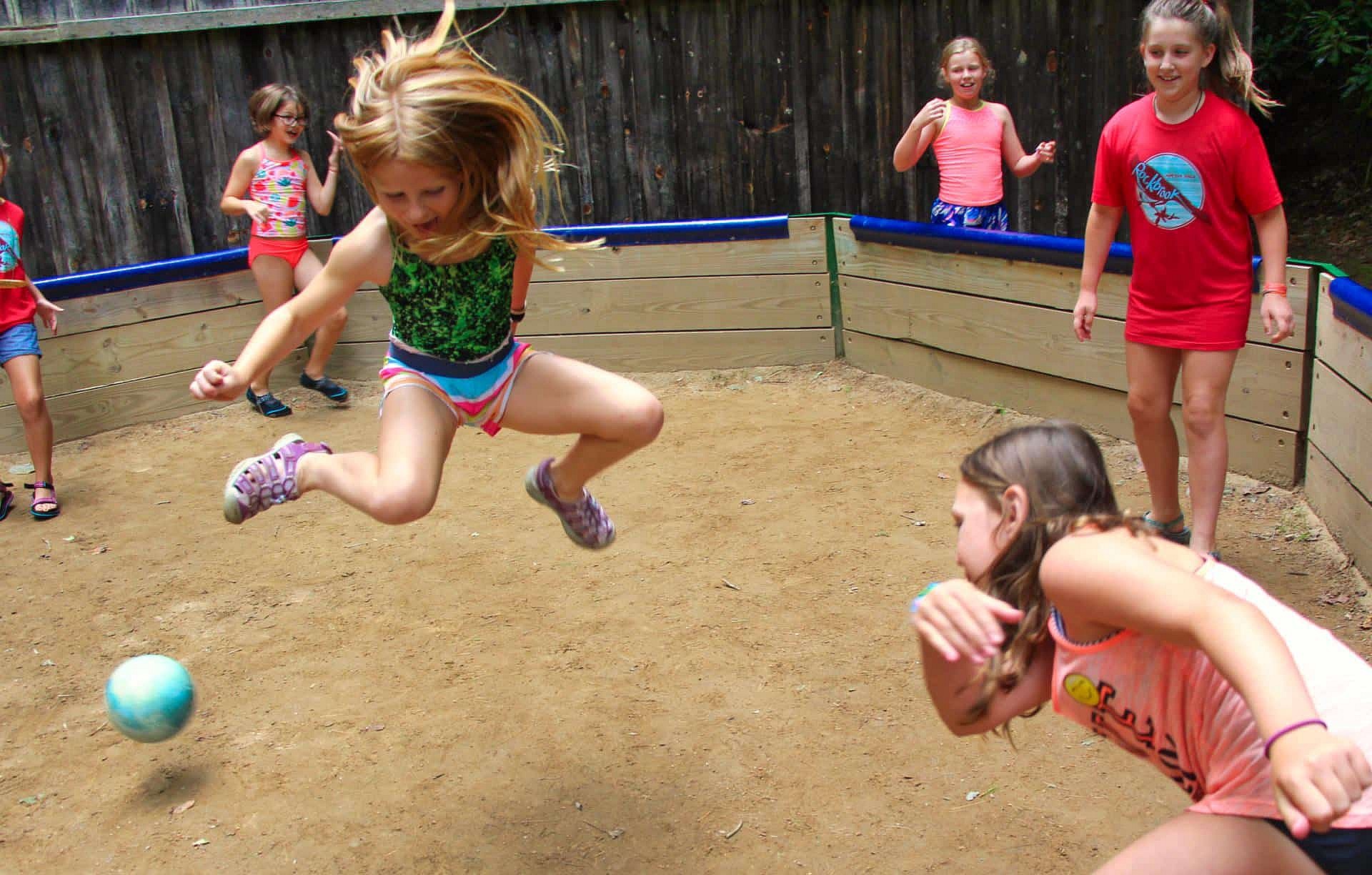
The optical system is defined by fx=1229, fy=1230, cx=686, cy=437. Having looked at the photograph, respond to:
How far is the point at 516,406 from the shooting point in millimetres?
3238

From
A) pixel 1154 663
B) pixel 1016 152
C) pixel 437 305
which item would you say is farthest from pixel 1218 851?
pixel 1016 152

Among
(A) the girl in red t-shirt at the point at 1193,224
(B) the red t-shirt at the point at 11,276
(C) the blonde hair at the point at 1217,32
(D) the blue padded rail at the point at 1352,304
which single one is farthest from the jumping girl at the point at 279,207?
(D) the blue padded rail at the point at 1352,304

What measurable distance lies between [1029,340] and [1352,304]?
1.81m

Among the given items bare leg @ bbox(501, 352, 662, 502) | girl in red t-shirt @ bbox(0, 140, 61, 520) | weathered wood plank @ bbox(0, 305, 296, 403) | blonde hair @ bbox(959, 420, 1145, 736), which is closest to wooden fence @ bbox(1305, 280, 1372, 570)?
bare leg @ bbox(501, 352, 662, 502)

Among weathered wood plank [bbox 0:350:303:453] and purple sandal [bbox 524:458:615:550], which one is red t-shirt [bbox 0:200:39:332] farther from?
purple sandal [bbox 524:458:615:550]

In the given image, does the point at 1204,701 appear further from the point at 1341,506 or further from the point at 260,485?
the point at 1341,506

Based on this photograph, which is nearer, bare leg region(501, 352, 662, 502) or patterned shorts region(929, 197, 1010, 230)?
bare leg region(501, 352, 662, 502)

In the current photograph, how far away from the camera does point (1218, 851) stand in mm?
1667

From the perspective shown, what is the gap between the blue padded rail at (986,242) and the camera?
5156mm

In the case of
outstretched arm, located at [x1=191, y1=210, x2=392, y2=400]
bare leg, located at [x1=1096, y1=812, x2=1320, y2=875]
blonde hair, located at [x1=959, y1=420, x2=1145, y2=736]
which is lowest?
bare leg, located at [x1=1096, y1=812, x2=1320, y2=875]

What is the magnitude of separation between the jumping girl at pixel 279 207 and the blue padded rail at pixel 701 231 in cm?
143

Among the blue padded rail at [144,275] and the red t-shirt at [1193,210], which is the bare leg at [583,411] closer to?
the red t-shirt at [1193,210]

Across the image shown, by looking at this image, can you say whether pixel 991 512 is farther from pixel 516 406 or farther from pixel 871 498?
pixel 871 498

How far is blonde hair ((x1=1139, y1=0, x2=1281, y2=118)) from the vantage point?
143 inches
